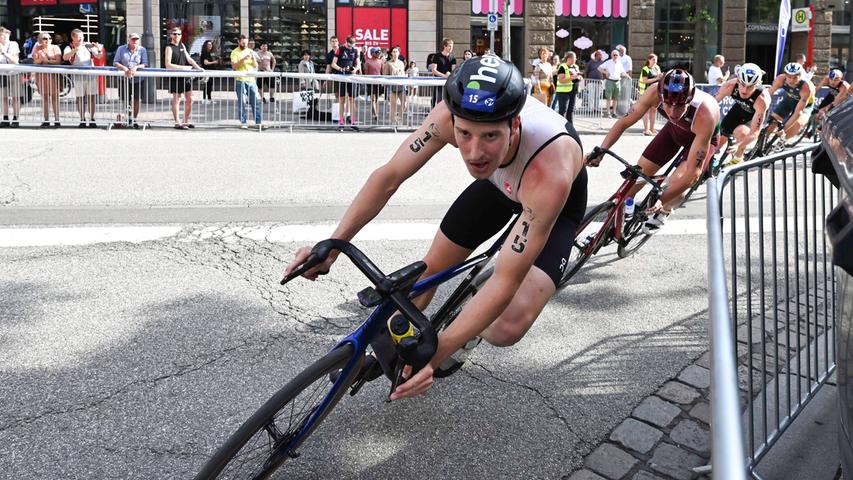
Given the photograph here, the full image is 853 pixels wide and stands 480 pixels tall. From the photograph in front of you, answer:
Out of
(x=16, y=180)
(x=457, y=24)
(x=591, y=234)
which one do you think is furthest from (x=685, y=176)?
(x=457, y=24)

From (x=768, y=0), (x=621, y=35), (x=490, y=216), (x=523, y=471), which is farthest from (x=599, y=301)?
(x=768, y=0)

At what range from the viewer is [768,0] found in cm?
3181

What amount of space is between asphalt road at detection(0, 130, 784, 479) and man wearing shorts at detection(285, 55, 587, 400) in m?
0.50

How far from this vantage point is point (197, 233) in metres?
7.32

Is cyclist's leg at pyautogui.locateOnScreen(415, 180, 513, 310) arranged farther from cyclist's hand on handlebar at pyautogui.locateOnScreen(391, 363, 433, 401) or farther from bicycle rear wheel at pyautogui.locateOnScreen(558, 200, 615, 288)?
bicycle rear wheel at pyautogui.locateOnScreen(558, 200, 615, 288)

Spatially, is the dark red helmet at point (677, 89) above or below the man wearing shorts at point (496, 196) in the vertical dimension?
above

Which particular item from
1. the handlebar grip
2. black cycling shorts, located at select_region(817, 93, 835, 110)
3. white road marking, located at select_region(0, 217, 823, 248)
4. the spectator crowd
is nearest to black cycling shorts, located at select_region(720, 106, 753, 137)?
the spectator crowd

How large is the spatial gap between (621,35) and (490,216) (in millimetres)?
28355

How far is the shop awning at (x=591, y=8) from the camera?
29.8m

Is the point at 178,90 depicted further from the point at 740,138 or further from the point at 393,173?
the point at 393,173

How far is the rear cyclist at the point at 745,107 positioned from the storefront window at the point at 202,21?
1926cm

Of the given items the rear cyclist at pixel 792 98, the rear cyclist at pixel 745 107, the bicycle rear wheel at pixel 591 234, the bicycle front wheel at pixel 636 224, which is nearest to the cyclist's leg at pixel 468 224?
the bicycle rear wheel at pixel 591 234

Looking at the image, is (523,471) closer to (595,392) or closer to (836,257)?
(595,392)

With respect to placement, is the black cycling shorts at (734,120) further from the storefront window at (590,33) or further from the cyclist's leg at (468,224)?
the storefront window at (590,33)
